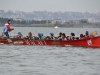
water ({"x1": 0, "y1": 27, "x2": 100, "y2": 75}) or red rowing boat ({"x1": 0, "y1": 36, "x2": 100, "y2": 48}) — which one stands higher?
red rowing boat ({"x1": 0, "y1": 36, "x2": 100, "y2": 48})

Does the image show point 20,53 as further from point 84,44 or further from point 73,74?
point 73,74

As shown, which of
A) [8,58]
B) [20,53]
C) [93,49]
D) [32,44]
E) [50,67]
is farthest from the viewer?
[32,44]

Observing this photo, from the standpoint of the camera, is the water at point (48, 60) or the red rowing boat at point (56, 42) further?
the red rowing boat at point (56, 42)

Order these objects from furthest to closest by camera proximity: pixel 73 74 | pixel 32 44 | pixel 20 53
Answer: pixel 32 44, pixel 20 53, pixel 73 74

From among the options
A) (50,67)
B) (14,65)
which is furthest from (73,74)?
(14,65)

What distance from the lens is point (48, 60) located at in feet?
108

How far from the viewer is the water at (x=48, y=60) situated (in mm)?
27906

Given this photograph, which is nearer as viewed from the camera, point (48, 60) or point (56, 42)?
point (48, 60)

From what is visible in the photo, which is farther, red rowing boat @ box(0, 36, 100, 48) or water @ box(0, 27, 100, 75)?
red rowing boat @ box(0, 36, 100, 48)

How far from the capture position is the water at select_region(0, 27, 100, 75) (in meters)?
27.9

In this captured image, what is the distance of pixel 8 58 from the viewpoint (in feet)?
111

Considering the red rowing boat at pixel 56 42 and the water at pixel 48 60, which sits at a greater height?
the red rowing boat at pixel 56 42

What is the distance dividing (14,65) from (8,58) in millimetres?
3970

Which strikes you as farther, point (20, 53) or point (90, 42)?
point (90, 42)
